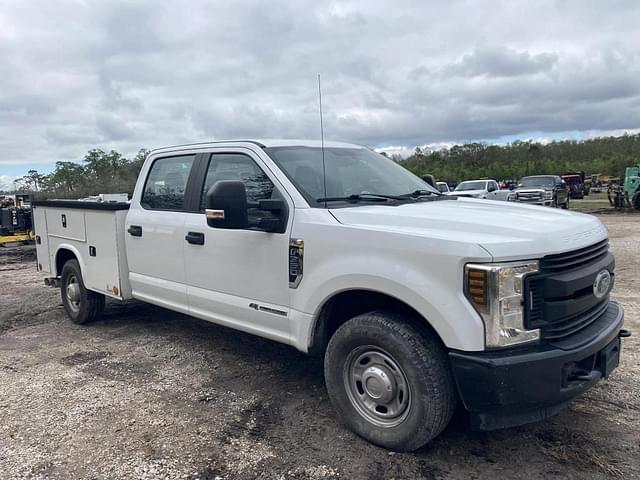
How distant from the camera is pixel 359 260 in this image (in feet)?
10.4

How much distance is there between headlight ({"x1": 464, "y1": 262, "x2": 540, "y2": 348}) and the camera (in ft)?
8.71

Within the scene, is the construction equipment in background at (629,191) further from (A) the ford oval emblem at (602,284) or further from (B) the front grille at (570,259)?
(B) the front grille at (570,259)

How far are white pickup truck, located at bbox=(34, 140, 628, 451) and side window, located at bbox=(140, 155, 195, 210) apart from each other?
21 millimetres

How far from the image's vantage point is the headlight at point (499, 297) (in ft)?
8.71

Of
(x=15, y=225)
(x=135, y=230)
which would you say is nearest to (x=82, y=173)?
(x=15, y=225)

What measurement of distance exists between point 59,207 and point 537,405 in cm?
559

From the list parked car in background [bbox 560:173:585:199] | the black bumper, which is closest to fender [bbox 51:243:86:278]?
the black bumper

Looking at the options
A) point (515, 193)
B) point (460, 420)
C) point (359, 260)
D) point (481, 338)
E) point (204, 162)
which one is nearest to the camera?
point (481, 338)

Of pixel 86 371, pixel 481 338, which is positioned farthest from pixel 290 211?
pixel 86 371

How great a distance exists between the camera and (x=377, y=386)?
10.4 feet

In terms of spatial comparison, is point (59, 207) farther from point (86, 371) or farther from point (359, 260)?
point (359, 260)

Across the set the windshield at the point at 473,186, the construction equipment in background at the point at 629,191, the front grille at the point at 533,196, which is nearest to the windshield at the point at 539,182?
the front grille at the point at 533,196

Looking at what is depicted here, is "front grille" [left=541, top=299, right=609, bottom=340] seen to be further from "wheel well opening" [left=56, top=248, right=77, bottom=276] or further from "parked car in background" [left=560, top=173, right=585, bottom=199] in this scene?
"parked car in background" [left=560, top=173, right=585, bottom=199]

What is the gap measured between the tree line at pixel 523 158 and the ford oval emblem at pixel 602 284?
2186 inches
